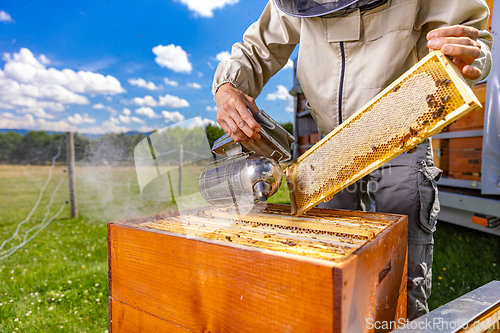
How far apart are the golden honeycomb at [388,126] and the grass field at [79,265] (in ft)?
0.99

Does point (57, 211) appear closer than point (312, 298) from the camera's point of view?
No

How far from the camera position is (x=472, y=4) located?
1.33 m

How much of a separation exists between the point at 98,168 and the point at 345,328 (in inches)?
257

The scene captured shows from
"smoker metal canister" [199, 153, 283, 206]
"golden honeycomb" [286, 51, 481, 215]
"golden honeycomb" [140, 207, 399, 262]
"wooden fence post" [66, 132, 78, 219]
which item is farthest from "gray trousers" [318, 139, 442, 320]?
"wooden fence post" [66, 132, 78, 219]

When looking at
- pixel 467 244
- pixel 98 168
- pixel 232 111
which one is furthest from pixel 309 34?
pixel 98 168

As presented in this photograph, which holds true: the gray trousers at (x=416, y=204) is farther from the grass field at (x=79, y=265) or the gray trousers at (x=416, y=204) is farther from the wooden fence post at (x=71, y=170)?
the wooden fence post at (x=71, y=170)

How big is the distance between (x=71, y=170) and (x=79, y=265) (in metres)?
2.88

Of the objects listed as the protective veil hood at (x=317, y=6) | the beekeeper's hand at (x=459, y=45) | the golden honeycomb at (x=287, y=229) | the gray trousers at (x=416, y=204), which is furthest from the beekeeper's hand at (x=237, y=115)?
the gray trousers at (x=416, y=204)

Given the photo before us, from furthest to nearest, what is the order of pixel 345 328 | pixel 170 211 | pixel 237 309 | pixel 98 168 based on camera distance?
pixel 98 168, pixel 170 211, pixel 237 309, pixel 345 328

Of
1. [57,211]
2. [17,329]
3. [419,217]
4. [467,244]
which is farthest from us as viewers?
[57,211]

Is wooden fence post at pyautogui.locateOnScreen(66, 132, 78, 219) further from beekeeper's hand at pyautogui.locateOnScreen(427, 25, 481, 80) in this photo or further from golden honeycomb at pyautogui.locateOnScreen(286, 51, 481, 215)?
beekeeper's hand at pyautogui.locateOnScreen(427, 25, 481, 80)

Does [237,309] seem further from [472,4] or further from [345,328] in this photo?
[472,4]

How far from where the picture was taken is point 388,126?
107 cm

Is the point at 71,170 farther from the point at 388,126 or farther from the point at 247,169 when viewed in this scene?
the point at 388,126
